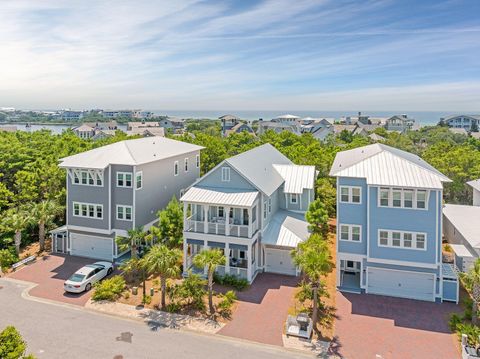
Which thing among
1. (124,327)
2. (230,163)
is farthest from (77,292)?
(230,163)

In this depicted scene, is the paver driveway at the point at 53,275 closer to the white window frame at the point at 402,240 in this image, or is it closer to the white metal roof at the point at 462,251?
the white window frame at the point at 402,240

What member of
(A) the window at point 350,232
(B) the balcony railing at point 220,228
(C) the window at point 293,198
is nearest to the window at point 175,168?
(B) the balcony railing at point 220,228

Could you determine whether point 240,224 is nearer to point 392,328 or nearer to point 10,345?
point 392,328

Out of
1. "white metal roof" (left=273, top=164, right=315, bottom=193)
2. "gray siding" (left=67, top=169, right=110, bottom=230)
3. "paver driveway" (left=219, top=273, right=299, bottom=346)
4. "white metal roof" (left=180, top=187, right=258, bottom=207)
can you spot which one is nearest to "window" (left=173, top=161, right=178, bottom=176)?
"gray siding" (left=67, top=169, right=110, bottom=230)

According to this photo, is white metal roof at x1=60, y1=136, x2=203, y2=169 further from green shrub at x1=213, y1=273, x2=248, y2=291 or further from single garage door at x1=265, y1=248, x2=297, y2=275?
single garage door at x1=265, y1=248, x2=297, y2=275

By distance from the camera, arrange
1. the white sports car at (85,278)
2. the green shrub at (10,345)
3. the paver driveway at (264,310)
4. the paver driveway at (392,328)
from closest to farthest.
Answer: the green shrub at (10,345) < the paver driveway at (392,328) < the paver driveway at (264,310) < the white sports car at (85,278)

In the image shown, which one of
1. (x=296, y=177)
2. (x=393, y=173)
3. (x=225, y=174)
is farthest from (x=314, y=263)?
(x=296, y=177)

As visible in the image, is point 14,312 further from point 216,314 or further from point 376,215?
point 376,215
